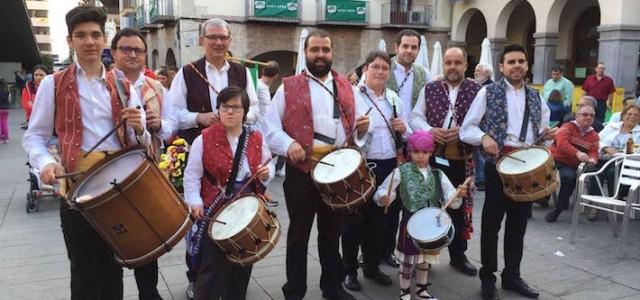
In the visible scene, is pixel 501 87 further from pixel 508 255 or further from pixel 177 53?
pixel 177 53

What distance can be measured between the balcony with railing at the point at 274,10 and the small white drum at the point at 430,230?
800 inches

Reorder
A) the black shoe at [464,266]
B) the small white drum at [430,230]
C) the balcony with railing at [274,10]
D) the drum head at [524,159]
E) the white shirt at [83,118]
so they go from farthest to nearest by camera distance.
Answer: the balcony with railing at [274,10]
the black shoe at [464,266]
the drum head at [524,159]
the small white drum at [430,230]
the white shirt at [83,118]

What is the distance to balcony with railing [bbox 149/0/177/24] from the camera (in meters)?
23.2

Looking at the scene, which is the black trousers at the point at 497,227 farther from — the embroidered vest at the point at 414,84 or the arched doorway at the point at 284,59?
the arched doorway at the point at 284,59

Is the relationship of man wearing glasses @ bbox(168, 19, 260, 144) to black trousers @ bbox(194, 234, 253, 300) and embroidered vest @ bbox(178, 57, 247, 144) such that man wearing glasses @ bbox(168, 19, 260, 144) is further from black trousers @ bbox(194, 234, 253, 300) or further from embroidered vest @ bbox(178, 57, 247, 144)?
black trousers @ bbox(194, 234, 253, 300)

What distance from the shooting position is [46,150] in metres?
2.82

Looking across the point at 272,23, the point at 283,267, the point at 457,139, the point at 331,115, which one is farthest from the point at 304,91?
the point at 272,23

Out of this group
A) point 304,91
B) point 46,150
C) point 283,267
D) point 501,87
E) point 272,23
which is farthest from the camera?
point 272,23

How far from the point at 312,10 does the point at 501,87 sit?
20.9 m

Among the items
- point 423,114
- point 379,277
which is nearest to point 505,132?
point 423,114

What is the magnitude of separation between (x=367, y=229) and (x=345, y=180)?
1206mm

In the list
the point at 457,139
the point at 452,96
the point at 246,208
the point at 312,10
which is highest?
the point at 312,10

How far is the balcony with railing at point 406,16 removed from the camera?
81.4 ft

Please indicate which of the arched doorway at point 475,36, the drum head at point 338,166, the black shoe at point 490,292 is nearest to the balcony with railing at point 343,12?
the arched doorway at point 475,36
